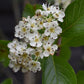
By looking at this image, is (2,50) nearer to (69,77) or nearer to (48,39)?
(48,39)

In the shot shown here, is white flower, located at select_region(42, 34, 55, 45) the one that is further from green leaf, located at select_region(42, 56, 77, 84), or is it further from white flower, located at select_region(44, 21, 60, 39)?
green leaf, located at select_region(42, 56, 77, 84)

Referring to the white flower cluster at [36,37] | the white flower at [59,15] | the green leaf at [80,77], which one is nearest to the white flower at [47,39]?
the white flower cluster at [36,37]

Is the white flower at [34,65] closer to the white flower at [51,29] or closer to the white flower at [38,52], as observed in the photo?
the white flower at [38,52]

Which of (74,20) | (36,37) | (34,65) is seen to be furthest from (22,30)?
(74,20)

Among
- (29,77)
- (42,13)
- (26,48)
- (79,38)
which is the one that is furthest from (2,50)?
(29,77)

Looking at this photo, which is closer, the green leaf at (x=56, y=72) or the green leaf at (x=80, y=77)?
the green leaf at (x=56, y=72)
